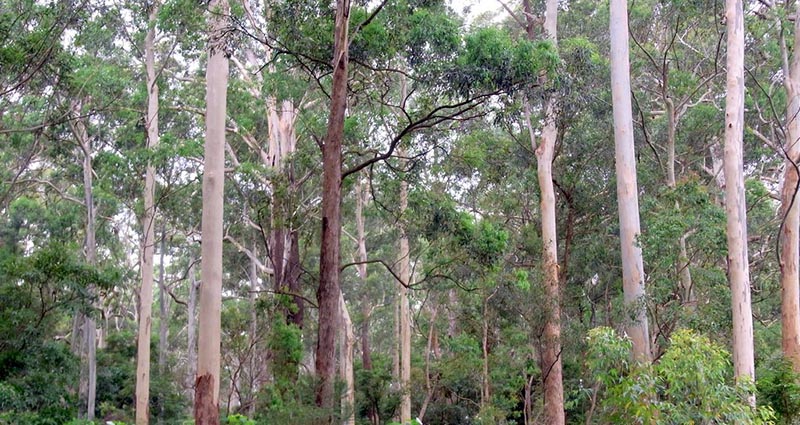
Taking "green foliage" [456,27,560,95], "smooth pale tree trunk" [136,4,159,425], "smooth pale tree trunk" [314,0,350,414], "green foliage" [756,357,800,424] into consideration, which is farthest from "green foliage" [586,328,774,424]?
"smooth pale tree trunk" [136,4,159,425]

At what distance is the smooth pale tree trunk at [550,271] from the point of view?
508 inches

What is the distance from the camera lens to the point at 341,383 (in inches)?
382

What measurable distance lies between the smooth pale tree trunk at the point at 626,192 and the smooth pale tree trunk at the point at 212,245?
596 centimetres

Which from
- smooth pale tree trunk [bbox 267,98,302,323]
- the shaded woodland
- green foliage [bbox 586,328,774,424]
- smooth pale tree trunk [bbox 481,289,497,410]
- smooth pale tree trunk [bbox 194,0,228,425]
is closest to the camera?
green foliage [bbox 586,328,774,424]

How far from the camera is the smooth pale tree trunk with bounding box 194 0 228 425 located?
9344mm

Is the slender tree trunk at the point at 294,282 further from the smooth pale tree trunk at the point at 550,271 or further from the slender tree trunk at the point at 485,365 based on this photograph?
the smooth pale tree trunk at the point at 550,271

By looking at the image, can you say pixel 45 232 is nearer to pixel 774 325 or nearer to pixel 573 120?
pixel 573 120

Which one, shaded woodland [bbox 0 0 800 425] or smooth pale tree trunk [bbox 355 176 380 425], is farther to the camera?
smooth pale tree trunk [bbox 355 176 380 425]

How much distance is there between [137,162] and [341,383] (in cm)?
850

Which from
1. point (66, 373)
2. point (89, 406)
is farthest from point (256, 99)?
point (89, 406)

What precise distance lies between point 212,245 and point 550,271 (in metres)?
5.94

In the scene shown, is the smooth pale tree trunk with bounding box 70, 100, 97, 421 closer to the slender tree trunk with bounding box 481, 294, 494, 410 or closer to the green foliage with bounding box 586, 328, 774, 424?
the slender tree trunk with bounding box 481, 294, 494, 410

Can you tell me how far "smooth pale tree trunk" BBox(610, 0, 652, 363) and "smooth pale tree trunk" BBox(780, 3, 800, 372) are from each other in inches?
93.4

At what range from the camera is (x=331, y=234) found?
910 centimetres
